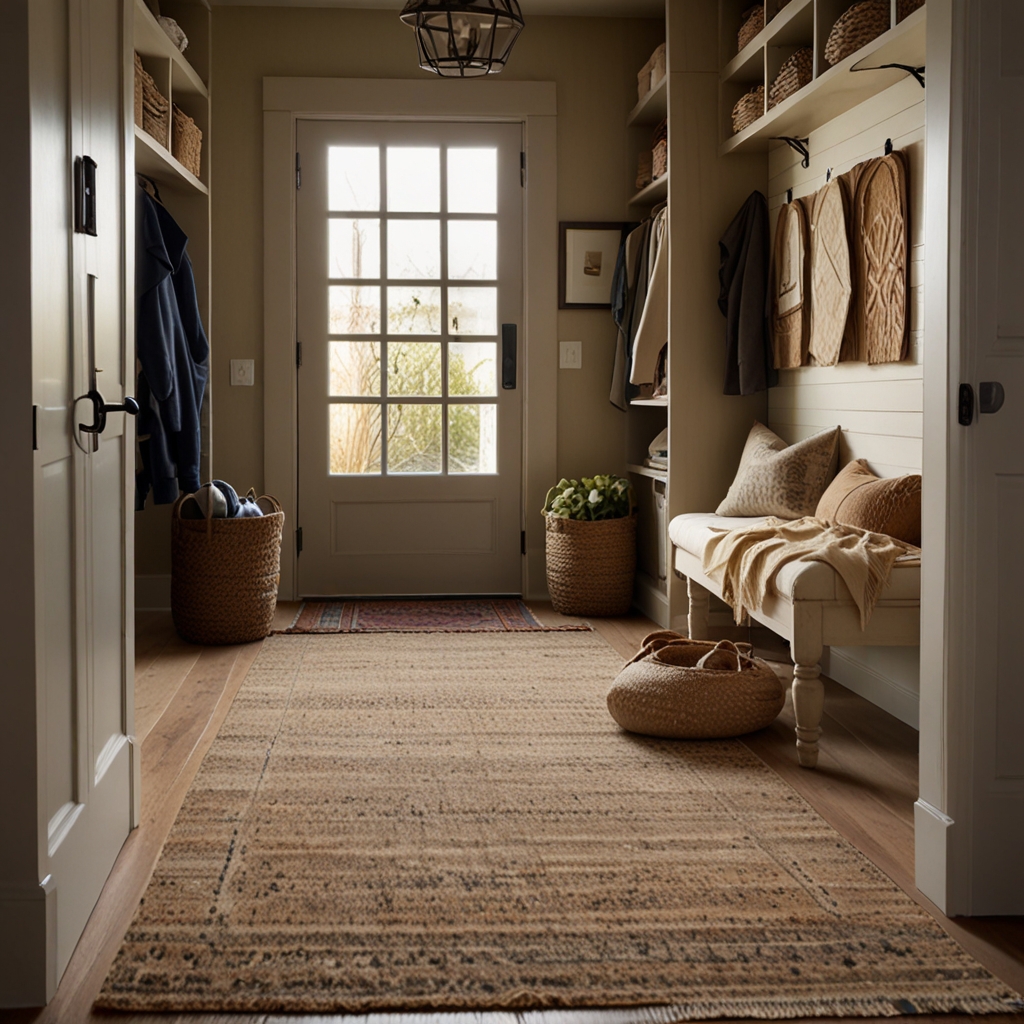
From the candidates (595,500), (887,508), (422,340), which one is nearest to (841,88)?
(887,508)

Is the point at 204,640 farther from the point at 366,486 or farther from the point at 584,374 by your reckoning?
the point at 584,374

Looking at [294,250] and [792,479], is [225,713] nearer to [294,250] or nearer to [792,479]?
[792,479]

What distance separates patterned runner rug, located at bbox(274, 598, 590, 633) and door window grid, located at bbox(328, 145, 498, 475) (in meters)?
0.60

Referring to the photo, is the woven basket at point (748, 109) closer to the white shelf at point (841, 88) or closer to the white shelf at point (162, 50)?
the white shelf at point (841, 88)

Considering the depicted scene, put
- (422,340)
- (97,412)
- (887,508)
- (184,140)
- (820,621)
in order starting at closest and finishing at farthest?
(97,412) < (820,621) < (887,508) < (184,140) < (422,340)

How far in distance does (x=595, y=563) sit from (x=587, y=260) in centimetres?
140

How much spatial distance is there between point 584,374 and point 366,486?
1.11m

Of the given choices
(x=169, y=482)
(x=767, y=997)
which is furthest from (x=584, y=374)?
(x=767, y=997)

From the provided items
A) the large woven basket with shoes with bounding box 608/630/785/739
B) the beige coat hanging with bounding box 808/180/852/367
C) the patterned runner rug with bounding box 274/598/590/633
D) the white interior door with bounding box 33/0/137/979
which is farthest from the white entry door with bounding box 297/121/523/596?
the white interior door with bounding box 33/0/137/979

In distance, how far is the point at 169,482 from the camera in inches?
158

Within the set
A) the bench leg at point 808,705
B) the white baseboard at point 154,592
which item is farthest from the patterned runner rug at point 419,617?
the bench leg at point 808,705

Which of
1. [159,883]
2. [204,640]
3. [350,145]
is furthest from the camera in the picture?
[350,145]

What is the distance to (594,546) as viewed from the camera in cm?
462

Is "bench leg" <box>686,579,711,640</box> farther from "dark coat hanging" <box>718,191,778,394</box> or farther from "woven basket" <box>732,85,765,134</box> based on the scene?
"woven basket" <box>732,85,765,134</box>
